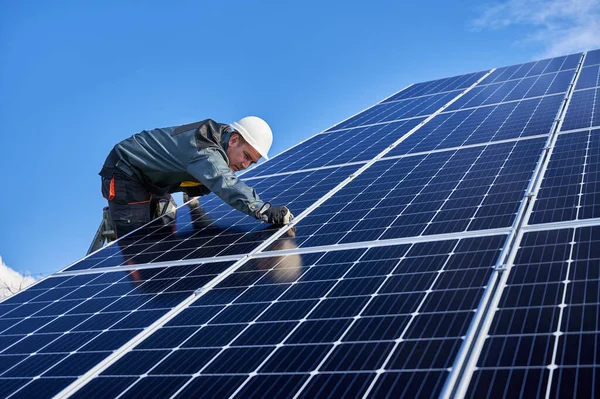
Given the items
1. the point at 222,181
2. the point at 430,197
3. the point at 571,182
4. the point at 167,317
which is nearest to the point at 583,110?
the point at 571,182

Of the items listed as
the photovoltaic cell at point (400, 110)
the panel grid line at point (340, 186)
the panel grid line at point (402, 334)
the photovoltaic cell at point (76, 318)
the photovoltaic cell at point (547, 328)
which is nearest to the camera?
the photovoltaic cell at point (547, 328)

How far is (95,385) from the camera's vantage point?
532 cm

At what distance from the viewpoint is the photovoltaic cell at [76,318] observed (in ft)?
19.2

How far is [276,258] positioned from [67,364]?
230cm

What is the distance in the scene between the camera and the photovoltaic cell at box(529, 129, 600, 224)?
6.70 metres

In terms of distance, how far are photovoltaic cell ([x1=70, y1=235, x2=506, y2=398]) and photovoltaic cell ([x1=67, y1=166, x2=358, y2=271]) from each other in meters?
1.57

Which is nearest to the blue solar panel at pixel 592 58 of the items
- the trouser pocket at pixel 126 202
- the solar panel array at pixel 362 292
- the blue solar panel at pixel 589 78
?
the blue solar panel at pixel 589 78

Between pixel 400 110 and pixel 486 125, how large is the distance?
4.93 metres

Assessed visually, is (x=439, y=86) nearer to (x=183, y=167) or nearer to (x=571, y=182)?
(x=183, y=167)

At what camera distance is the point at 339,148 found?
13.4 meters

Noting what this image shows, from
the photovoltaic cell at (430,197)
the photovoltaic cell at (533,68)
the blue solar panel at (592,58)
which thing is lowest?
the blue solar panel at (592,58)

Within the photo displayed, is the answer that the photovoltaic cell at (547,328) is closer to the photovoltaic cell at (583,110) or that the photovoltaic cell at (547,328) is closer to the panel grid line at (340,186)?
the panel grid line at (340,186)

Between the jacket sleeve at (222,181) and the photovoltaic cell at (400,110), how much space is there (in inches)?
278

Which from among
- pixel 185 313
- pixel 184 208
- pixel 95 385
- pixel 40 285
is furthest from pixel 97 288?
pixel 184 208
